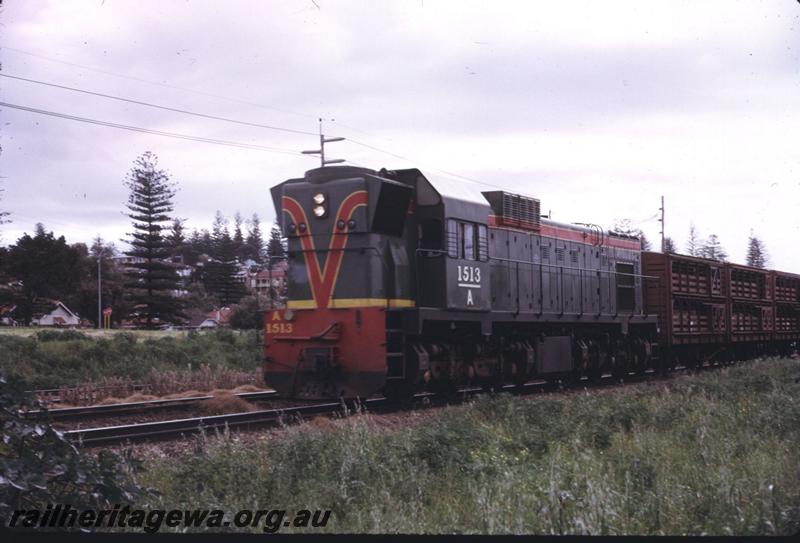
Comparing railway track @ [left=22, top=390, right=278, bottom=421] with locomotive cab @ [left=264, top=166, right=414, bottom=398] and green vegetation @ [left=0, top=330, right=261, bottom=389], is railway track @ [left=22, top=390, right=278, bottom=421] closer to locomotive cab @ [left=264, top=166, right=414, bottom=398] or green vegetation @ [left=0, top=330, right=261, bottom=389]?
locomotive cab @ [left=264, top=166, right=414, bottom=398]

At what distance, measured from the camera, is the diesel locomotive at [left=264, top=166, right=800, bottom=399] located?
527 inches

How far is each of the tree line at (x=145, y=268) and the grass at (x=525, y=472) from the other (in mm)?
3100

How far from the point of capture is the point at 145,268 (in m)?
12.8

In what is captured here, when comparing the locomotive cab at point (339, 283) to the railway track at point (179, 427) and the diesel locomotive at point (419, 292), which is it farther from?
the railway track at point (179, 427)

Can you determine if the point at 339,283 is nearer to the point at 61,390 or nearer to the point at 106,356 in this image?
the point at 61,390

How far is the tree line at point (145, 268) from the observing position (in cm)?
1123

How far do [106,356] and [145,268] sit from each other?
1029cm

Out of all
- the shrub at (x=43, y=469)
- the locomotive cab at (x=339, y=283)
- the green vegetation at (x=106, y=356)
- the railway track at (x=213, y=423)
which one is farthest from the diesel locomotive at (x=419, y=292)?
the shrub at (x=43, y=469)

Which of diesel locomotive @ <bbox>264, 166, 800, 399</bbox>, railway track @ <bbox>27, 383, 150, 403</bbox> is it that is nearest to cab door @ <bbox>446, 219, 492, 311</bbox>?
diesel locomotive @ <bbox>264, 166, 800, 399</bbox>

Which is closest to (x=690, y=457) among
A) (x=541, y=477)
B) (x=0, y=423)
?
(x=541, y=477)

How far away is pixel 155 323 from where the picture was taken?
12.0 m

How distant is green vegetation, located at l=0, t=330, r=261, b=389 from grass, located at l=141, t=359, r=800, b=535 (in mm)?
9872

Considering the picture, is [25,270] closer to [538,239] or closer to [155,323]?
[155,323]

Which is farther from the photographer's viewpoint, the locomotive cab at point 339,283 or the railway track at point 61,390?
the railway track at point 61,390
